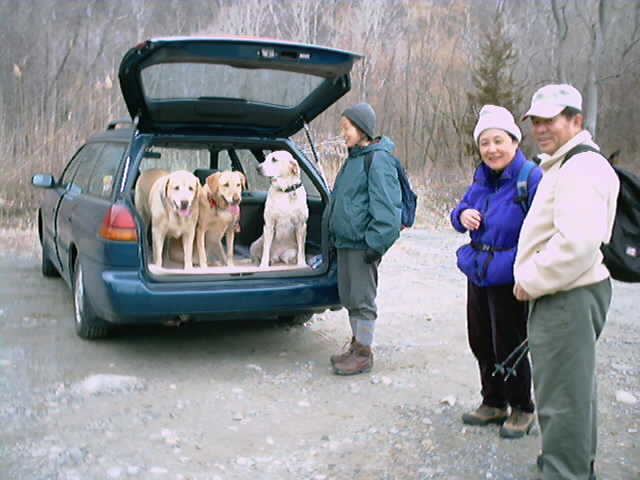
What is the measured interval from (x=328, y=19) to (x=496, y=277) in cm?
2207

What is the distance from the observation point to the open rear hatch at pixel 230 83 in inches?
152

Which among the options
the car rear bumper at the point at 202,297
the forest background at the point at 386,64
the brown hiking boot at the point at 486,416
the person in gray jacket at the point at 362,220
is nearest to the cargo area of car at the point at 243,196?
the car rear bumper at the point at 202,297

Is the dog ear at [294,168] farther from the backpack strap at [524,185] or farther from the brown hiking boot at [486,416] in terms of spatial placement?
the brown hiking boot at [486,416]

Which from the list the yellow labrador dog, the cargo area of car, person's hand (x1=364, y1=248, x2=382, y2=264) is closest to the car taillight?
the cargo area of car

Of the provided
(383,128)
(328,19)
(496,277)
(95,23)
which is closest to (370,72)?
(383,128)

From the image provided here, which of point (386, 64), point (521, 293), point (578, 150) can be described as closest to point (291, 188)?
point (521, 293)

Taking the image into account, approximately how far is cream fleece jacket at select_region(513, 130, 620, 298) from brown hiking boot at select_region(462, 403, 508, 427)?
1114mm

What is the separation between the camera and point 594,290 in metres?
2.43

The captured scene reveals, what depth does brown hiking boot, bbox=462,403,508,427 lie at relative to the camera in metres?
3.33

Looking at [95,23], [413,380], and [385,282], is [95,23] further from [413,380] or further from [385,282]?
[413,380]

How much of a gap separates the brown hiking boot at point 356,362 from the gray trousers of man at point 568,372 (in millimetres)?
1722

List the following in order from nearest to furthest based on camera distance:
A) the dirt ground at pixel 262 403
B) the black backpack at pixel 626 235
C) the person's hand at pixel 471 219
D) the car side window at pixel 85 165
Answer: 1. the black backpack at pixel 626 235
2. the dirt ground at pixel 262 403
3. the person's hand at pixel 471 219
4. the car side window at pixel 85 165

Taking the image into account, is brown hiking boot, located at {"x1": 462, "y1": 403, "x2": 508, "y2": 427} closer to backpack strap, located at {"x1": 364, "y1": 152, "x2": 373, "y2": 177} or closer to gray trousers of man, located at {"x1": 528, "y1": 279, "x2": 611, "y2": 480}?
gray trousers of man, located at {"x1": 528, "y1": 279, "x2": 611, "y2": 480}

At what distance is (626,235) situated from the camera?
8.00ft
